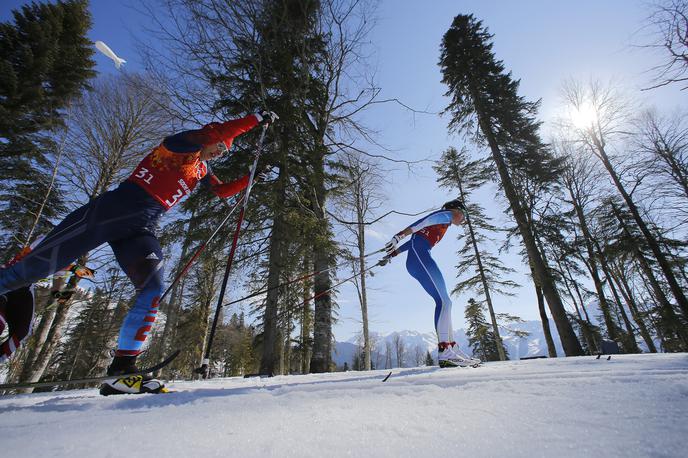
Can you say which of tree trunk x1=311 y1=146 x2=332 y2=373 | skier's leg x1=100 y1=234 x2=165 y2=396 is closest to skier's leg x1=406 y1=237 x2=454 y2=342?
tree trunk x1=311 y1=146 x2=332 y2=373

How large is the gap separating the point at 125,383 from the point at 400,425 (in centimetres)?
214

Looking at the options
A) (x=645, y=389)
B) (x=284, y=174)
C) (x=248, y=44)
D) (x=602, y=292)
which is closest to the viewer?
(x=645, y=389)

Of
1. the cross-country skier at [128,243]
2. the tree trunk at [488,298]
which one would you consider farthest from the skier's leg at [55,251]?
the tree trunk at [488,298]

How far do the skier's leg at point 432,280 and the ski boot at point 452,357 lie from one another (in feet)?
0.28

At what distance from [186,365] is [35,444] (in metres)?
17.1

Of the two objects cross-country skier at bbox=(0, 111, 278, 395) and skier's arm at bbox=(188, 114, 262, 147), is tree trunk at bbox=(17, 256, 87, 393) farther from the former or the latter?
skier's arm at bbox=(188, 114, 262, 147)

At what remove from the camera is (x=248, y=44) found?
5.65 meters

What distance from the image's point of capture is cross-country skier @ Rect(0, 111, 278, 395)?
2016mm

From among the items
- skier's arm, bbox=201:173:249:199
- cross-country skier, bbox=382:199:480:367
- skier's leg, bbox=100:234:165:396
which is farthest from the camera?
cross-country skier, bbox=382:199:480:367

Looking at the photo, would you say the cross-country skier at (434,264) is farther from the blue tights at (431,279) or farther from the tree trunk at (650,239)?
the tree trunk at (650,239)

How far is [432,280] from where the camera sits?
384 centimetres

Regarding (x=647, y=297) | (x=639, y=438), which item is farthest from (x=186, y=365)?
(x=647, y=297)

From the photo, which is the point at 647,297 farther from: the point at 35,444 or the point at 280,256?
the point at 35,444

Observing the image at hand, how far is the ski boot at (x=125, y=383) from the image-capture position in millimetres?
2068
